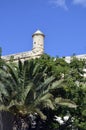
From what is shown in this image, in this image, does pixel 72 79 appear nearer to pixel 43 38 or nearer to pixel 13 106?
pixel 13 106

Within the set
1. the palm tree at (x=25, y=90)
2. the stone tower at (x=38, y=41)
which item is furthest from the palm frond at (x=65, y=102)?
the stone tower at (x=38, y=41)

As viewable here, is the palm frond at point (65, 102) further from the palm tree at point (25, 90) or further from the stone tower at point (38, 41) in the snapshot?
the stone tower at point (38, 41)

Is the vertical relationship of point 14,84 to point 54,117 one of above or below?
above

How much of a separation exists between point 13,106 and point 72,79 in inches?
182

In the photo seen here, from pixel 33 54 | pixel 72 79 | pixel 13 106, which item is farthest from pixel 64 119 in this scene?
pixel 33 54

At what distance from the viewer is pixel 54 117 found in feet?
96.9

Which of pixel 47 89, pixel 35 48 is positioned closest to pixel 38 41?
pixel 35 48

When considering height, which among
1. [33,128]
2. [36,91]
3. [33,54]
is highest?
[33,54]

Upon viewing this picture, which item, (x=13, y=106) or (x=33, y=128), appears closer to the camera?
(x=13, y=106)

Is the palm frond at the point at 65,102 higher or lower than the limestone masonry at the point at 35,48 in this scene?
lower

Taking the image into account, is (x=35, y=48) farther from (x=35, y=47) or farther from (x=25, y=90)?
(x=25, y=90)

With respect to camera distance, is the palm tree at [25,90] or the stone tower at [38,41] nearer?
the palm tree at [25,90]

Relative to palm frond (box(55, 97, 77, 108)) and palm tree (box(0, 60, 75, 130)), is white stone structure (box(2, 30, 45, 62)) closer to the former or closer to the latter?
palm tree (box(0, 60, 75, 130))

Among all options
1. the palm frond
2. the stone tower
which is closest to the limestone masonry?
the stone tower
